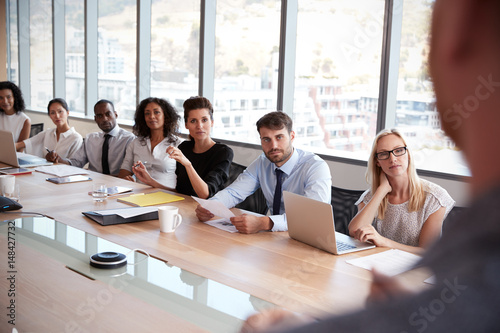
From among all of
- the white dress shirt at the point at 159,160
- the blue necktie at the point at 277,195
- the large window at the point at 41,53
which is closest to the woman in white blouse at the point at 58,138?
the white dress shirt at the point at 159,160

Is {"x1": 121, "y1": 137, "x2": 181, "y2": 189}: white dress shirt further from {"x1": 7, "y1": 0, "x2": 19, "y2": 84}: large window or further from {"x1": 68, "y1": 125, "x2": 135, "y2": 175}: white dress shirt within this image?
{"x1": 7, "y1": 0, "x2": 19, "y2": 84}: large window

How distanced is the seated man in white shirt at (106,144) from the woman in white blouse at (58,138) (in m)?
0.22

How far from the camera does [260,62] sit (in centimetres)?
565

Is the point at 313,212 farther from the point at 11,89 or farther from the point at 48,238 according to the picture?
the point at 11,89

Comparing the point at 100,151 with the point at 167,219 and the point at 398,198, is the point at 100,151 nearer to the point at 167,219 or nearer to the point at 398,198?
the point at 167,219

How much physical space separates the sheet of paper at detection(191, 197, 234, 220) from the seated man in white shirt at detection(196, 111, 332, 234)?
0.39 metres

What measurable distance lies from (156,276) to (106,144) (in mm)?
3032

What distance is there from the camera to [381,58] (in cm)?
443

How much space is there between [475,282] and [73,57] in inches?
351

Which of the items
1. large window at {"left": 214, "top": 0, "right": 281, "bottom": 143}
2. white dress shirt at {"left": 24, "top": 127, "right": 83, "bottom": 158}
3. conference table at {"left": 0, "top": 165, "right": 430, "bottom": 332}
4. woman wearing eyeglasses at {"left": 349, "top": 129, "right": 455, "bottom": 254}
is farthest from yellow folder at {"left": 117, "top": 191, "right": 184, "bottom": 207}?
large window at {"left": 214, "top": 0, "right": 281, "bottom": 143}

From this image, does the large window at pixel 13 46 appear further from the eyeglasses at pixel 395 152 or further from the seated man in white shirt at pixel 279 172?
the eyeglasses at pixel 395 152

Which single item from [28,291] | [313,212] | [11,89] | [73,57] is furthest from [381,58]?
[73,57]

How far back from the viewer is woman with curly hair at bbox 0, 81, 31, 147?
5879 millimetres

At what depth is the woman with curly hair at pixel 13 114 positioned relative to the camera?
231 inches
